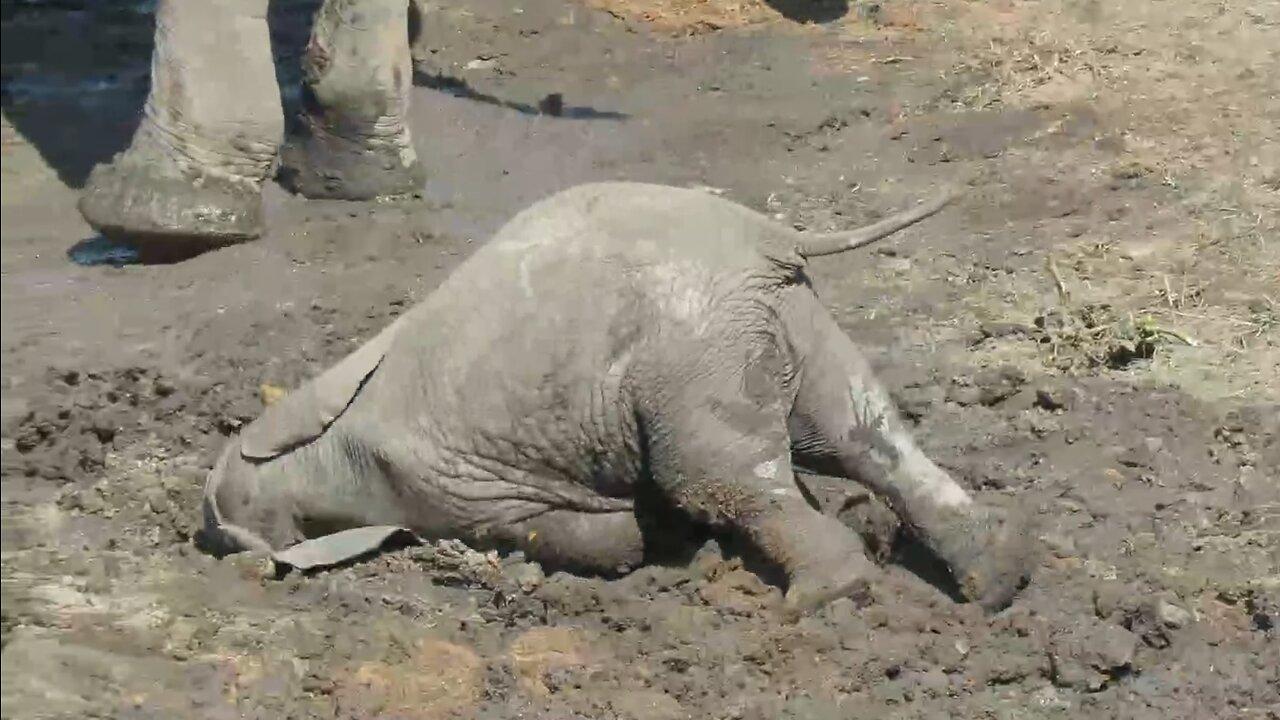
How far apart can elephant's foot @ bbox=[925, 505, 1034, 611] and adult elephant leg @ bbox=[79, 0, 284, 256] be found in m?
2.10

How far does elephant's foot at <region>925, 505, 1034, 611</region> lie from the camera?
2.89m

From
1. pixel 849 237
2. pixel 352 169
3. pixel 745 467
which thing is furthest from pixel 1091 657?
pixel 352 169

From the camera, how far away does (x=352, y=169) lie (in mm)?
4371

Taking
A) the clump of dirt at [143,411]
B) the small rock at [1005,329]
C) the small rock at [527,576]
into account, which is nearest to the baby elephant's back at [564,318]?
the small rock at [527,576]

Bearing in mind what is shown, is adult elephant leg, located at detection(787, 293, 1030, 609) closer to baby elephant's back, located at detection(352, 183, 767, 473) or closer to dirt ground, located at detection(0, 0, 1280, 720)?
dirt ground, located at detection(0, 0, 1280, 720)

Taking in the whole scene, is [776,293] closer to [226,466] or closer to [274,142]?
[226,466]

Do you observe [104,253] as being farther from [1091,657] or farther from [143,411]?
[1091,657]

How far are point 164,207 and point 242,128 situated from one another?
33cm

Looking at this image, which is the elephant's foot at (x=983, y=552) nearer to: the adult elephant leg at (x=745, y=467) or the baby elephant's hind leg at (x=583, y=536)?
the adult elephant leg at (x=745, y=467)

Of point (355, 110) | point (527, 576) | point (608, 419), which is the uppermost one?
point (355, 110)

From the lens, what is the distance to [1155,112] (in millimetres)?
5227

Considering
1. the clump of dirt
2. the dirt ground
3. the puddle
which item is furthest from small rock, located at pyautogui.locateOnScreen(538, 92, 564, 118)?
the clump of dirt

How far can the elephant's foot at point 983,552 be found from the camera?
289 cm

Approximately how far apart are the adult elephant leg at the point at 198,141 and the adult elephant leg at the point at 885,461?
174 centimetres
